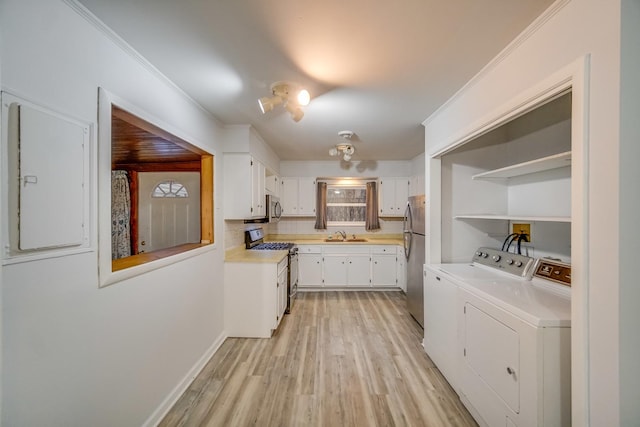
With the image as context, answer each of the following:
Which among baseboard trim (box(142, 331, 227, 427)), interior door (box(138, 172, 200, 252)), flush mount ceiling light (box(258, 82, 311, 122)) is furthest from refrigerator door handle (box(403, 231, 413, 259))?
interior door (box(138, 172, 200, 252))

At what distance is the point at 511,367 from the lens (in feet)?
4.50

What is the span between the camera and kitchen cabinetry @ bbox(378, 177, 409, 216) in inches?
191

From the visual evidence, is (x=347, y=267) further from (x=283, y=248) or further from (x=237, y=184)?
(x=237, y=184)

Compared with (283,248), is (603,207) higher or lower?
higher

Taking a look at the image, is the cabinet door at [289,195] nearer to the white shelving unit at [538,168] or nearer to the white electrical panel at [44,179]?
the white shelving unit at [538,168]

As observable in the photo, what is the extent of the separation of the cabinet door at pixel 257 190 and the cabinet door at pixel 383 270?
2.21 m

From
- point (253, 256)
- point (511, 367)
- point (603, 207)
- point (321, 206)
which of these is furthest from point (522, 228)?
point (321, 206)

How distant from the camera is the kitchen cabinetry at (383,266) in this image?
449cm

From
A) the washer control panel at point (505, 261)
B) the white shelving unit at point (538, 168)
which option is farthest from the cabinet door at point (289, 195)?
the washer control panel at point (505, 261)

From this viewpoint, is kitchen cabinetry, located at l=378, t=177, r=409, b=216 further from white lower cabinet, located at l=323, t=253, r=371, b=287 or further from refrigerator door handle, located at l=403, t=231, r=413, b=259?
refrigerator door handle, located at l=403, t=231, r=413, b=259

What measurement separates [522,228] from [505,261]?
15.6 inches

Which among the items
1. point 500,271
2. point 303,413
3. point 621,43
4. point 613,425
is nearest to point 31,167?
point 303,413

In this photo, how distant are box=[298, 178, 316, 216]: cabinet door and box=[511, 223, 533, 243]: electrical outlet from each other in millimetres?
3191

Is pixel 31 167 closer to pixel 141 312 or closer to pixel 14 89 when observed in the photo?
pixel 14 89
